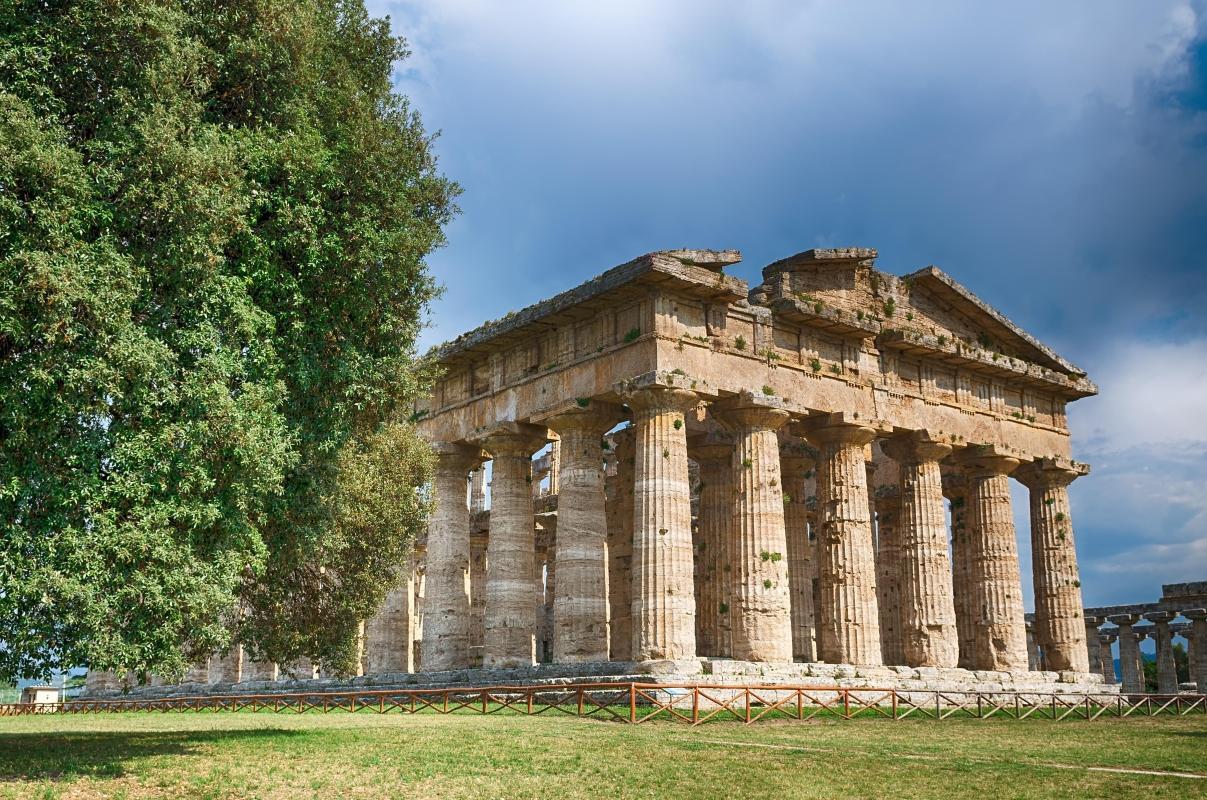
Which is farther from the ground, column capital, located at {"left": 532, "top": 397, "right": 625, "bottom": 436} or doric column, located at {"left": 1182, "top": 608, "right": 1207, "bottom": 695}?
column capital, located at {"left": 532, "top": 397, "right": 625, "bottom": 436}

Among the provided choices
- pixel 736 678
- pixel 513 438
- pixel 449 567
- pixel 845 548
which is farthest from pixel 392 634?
pixel 845 548

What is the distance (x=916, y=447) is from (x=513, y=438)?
11571 millimetres

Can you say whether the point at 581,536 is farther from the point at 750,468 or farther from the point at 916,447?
the point at 916,447

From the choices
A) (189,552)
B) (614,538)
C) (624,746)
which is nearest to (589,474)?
(614,538)

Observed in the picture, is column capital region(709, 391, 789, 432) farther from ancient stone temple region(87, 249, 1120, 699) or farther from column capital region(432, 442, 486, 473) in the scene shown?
column capital region(432, 442, 486, 473)

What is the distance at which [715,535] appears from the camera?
107 ft

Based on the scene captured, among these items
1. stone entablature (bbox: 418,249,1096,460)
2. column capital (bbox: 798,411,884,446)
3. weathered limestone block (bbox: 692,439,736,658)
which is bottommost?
weathered limestone block (bbox: 692,439,736,658)

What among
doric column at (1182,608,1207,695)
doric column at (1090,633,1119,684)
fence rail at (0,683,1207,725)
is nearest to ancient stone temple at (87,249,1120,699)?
fence rail at (0,683,1207,725)

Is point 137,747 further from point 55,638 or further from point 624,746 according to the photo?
point 624,746

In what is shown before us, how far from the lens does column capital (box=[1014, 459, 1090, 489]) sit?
35438mm

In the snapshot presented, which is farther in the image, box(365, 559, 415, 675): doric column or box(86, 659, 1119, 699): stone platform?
box(365, 559, 415, 675): doric column

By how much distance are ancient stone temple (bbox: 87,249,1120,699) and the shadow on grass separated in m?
9.15

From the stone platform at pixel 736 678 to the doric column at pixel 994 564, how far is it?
1.00 meters

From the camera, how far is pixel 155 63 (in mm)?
15711
